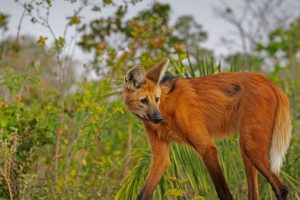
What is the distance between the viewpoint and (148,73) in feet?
13.7

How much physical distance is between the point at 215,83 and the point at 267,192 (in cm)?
124

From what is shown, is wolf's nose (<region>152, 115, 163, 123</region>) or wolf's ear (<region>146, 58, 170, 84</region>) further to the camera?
wolf's ear (<region>146, 58, 170, 84</region>)

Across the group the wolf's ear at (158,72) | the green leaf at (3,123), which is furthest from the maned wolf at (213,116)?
the green leaf at (3,123)

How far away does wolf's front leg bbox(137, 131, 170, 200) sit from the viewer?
13.8ft

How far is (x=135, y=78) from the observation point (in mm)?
4086

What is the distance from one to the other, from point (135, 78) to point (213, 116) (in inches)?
28.2

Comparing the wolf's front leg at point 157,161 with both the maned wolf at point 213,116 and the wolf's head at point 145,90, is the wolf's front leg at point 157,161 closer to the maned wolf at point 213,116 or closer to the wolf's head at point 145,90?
the maned wolf at point 213,116

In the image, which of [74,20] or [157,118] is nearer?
[157,118]

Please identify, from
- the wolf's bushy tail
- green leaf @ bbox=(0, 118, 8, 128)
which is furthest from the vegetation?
the wolf's bushy tail

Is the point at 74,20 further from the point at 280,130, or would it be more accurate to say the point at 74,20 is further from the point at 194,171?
the point at 280,130

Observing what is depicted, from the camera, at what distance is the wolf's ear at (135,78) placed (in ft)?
13.1

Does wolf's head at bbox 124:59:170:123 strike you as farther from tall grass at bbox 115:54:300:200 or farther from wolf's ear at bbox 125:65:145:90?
tall grass at bbox 115:54:300:200

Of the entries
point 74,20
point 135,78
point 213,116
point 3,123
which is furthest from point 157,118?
point 74,20

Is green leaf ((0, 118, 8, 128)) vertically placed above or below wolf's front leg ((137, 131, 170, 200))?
Result: above
